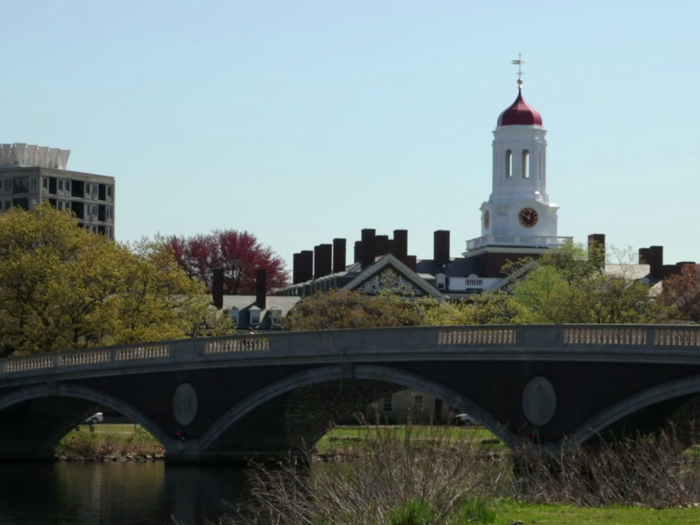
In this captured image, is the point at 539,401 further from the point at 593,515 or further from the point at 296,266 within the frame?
the point at 296,266

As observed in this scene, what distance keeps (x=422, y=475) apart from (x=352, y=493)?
47.0 inches

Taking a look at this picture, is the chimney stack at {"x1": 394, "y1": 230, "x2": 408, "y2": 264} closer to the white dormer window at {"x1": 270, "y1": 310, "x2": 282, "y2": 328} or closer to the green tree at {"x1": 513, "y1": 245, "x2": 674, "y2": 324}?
the white dormer window at {"x1": 270, "y1": 310, "x2": 282, "y2": 328}

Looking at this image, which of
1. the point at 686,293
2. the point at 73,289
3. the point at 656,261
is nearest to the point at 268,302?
the point at 686,293

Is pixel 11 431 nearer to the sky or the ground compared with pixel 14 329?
nearer to the ground

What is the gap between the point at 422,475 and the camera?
25656 mm

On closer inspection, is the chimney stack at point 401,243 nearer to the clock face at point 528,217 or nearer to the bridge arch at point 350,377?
the clock face at point 528,217

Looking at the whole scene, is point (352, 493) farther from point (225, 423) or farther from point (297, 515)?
point (225, 423)

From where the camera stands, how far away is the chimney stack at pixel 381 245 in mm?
108312

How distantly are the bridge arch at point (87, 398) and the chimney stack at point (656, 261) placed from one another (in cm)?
6386

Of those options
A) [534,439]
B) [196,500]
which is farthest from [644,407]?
[196,500]

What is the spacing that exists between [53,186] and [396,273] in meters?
51.1

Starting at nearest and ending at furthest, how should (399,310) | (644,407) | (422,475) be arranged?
1. (422,475)
2. (644,407)
3. (399,310)

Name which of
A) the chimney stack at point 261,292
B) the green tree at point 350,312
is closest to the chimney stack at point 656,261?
the chimney stack at point 261,292

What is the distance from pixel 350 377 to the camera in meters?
50.3
